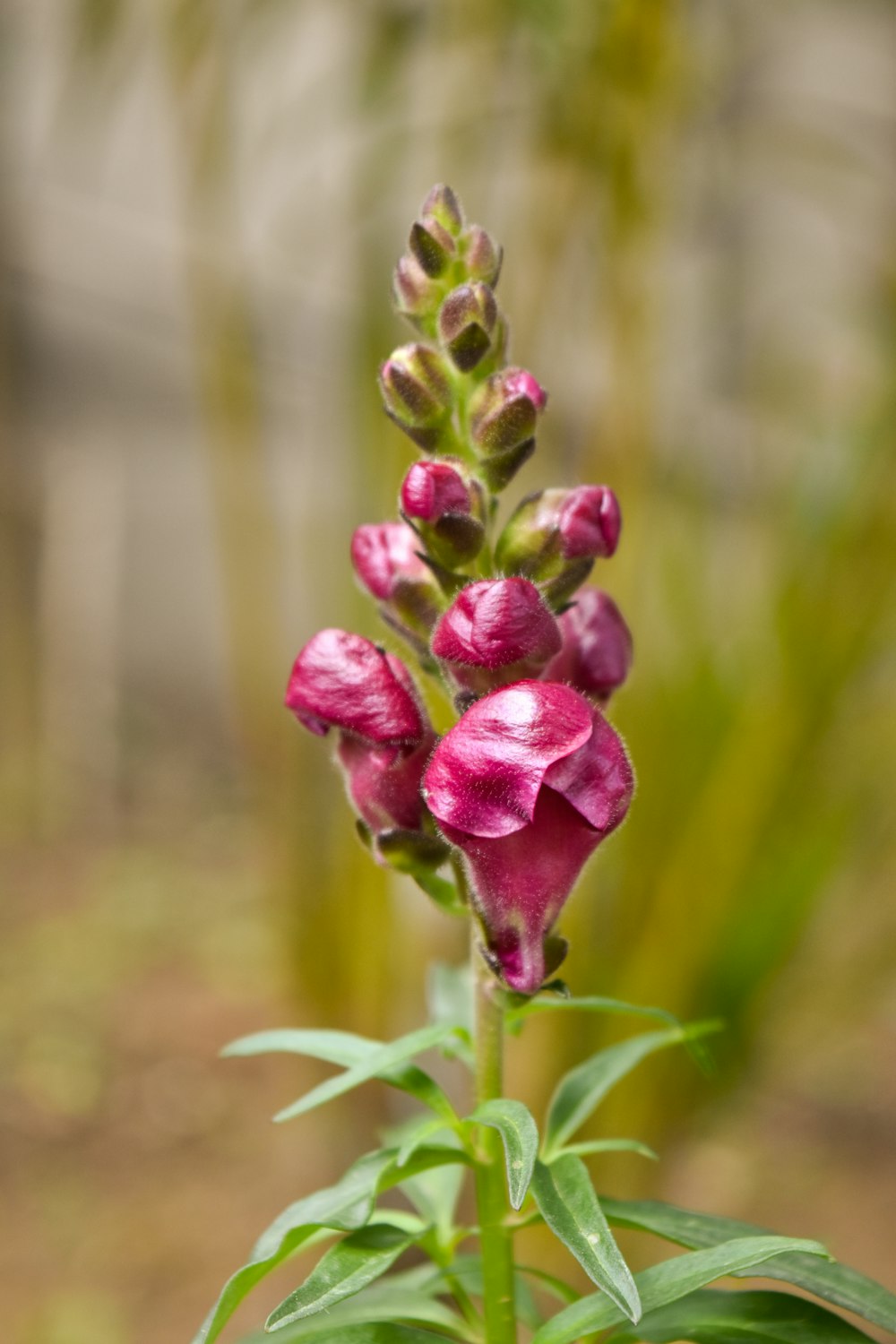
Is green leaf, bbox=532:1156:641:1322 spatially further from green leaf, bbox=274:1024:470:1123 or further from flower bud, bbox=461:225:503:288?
flower bud, bbox=461:225:503:288

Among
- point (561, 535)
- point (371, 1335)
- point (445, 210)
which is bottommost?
point (371, 1335)

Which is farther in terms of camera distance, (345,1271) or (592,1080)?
(592,1080)

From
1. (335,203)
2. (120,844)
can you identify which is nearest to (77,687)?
(120,844)

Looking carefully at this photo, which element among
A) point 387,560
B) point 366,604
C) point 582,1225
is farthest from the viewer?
point 366,604

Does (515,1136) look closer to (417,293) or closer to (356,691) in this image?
(356,691)

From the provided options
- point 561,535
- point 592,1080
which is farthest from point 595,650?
point 592,1080

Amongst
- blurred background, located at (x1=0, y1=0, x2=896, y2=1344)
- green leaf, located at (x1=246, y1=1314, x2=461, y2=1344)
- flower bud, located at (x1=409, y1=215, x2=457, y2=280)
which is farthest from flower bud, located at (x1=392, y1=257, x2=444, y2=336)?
blurred background, located at (x1=0, y1=0, x2=896, y2=1344)

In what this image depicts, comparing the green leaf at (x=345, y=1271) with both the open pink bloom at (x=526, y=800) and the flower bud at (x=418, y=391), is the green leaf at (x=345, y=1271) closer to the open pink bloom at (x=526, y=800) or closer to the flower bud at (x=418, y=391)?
the open pink bloom at (x=526, y=800)
